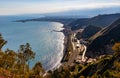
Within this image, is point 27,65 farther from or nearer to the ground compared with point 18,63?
nearer to the ground

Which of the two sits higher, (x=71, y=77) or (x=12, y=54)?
(x=12, y=54)

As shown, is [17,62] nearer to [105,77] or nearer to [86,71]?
[86,71]

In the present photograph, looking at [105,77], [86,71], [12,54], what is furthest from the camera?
[86,71]

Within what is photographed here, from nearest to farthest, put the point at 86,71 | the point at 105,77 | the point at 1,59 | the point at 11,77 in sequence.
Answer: the point at 11,77 < the point at 105,77 < the point at 1,59 < the point at 86,71

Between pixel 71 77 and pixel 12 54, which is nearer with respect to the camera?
pixel 12 54

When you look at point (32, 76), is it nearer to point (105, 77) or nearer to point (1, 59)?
point (1, 59)

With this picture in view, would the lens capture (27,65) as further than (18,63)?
Yes

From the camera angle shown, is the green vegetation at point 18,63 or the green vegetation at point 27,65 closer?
the green vegetation at point 18,63

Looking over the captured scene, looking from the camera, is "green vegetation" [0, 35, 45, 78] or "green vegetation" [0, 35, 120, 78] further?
"green vegetation" [0, 35, 120, 78]

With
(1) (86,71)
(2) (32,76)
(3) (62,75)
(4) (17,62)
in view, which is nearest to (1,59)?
(2) (32,76)

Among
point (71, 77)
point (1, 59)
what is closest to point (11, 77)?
point (1, 59)

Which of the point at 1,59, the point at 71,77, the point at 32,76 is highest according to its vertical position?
the point at 1,59
